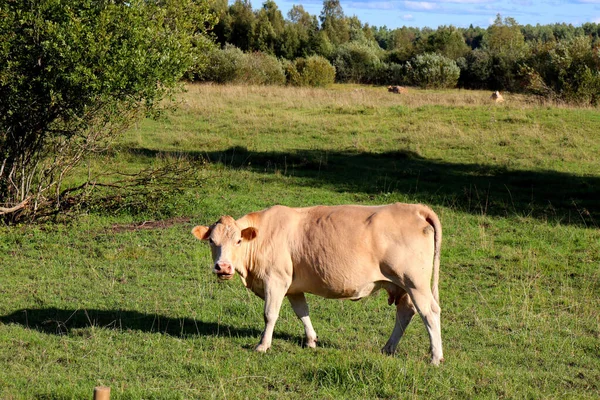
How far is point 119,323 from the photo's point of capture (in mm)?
9547

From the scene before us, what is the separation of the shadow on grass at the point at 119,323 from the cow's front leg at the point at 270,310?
59cm

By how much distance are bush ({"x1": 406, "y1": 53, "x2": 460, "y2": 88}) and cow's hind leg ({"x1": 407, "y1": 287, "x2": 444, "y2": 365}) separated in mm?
42629

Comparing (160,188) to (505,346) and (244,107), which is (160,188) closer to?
(505,346)

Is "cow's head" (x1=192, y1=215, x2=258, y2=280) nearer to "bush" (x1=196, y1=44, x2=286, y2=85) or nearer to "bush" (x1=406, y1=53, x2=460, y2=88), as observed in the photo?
"bush" (x1=196, y1=44, x2=286, y2=85)

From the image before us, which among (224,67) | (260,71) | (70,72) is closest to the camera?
(70,72)

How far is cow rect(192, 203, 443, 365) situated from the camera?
27.5 ft

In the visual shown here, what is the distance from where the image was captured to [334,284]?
862cm

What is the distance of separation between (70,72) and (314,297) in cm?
625

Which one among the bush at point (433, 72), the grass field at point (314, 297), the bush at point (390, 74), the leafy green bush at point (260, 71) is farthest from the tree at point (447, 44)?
the grass field at point (314, 297)

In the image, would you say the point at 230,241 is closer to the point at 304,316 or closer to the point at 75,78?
the point at 304,316

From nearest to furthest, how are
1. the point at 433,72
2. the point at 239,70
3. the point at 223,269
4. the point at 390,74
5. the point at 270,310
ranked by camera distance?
the point at 223,269 → the point at 270,310 → the point at 239,70 → the point at 433,72 → the point at 390,74

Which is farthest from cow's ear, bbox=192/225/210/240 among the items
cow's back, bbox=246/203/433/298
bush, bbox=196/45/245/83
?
bush, bbox=196/45/245/83

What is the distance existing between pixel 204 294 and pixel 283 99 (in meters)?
22.0

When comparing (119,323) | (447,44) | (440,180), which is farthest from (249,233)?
(447,44)
